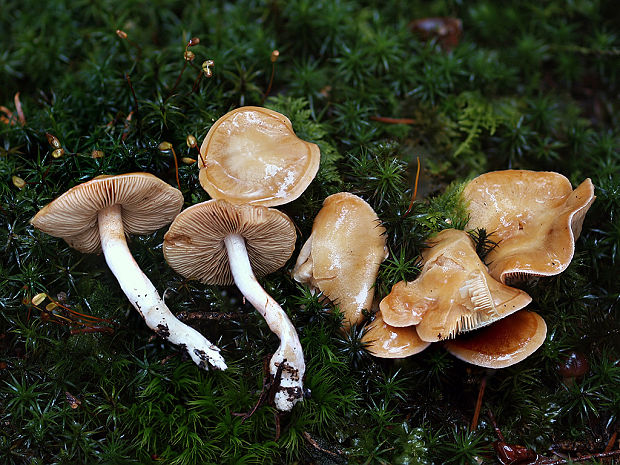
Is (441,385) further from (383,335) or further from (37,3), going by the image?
(37,3)

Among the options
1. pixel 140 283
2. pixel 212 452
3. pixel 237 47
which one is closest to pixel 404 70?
pixel 237 47

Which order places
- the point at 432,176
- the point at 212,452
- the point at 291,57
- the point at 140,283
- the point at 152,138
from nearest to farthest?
1. the point at 212,452
2. the point at 140,283
3. the point at 152,138
4. the point at 432,176
5. the point at 291,57

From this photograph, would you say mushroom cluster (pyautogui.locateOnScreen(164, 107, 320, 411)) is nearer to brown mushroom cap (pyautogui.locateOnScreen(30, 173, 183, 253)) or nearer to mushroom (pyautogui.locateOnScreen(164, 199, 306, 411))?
mushroom (pyautogui.locateOnScreen(164, 199, 306, 411))

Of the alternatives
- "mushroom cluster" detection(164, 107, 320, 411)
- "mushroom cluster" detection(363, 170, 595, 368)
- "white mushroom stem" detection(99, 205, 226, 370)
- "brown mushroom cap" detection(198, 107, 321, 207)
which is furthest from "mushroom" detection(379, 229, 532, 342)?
"white mushroom stem" detection(99, 205, 226, 370)

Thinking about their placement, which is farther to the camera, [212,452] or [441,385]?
[441,385]

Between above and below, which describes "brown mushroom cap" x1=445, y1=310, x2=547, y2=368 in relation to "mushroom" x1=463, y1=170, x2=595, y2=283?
below

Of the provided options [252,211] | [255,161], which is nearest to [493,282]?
[252,211]

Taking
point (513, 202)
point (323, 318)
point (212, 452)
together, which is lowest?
point (212, 452)

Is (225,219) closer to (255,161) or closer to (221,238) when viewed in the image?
(221,238)
